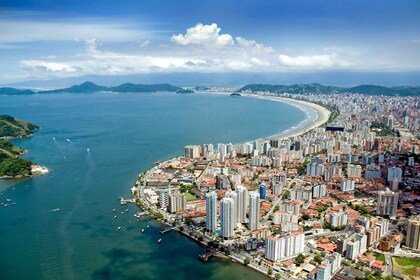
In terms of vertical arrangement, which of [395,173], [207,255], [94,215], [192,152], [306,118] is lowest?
[207,255]

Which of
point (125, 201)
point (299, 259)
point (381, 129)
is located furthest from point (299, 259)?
point (381, 129)

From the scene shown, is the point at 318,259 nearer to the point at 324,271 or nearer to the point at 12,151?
the point at 324,271

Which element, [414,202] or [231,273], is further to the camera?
[414,202]

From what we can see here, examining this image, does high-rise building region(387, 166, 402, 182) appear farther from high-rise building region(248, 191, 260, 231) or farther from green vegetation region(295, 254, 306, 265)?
green vegetation region(295, 254, 306, 265)

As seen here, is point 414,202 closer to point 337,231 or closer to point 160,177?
point 337,231

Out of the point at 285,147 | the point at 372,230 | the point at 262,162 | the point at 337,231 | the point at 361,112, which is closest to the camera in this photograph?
the point at 372,230

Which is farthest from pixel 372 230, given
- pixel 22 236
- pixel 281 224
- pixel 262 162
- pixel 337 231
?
pixel 22 236
